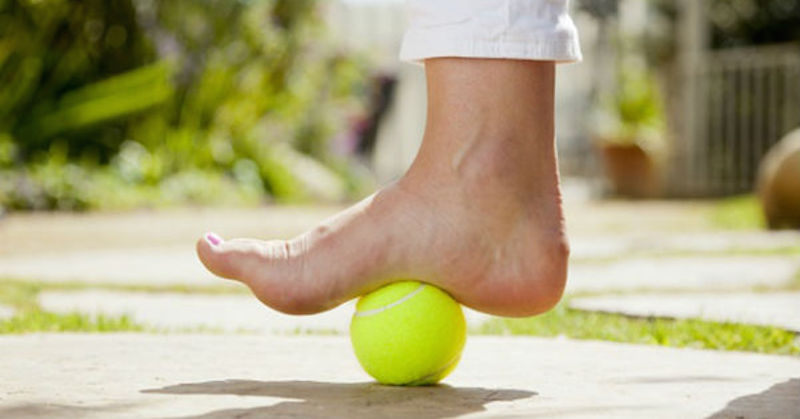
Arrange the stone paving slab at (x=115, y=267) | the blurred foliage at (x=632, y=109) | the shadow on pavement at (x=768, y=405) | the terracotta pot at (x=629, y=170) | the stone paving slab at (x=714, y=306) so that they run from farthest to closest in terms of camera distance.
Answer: the blurred foliage at (x=632, y=109), the terracotta pot at (x=629, y=170), the stone paving slab at (x=115, y=267), the stone paving slab at (x=714, y=306), the shadow on pavement at (x=768, y=405)

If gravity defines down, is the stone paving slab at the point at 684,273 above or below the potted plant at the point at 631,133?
below

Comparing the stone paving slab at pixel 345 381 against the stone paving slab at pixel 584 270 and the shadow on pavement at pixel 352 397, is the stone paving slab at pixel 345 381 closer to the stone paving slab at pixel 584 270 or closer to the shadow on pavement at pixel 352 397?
the shadow on pavement at pixel 352 397

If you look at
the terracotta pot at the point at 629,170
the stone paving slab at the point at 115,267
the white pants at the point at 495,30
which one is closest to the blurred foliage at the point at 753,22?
the terracotta pot at the point at 629,170

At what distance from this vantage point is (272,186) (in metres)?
7.73

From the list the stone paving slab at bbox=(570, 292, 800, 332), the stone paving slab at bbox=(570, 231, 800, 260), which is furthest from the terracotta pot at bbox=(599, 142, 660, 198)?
the stone paving slab at bbox=(570, 292, 800, 332)

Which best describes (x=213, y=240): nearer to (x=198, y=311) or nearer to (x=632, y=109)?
(x=198, y=311)

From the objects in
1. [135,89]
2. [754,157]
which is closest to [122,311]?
[135,89]

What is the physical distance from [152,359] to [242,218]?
4150 millimetres

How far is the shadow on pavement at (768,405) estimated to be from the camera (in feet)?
4.37

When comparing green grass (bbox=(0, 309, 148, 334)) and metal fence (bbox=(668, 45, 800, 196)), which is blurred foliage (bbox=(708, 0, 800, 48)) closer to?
metal fence (bbox=(668, 45, 800, 196))

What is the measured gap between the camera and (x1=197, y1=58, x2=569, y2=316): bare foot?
62.6 inches

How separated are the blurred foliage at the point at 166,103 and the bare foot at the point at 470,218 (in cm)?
471

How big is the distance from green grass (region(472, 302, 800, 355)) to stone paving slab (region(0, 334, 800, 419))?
0.12 meters

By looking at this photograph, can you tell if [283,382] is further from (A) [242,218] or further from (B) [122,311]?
(A) [242,218]
